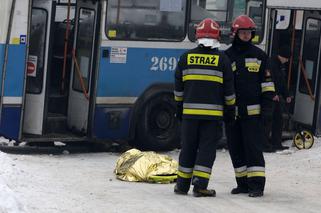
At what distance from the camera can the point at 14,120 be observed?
13.2m

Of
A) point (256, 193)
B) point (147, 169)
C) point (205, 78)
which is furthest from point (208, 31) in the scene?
point (147, 169)

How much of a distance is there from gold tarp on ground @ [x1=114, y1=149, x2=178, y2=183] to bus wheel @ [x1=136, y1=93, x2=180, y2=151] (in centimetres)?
260

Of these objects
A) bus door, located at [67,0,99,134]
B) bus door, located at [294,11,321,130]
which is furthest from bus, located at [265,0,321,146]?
bus door, located at [67,0,99,134]

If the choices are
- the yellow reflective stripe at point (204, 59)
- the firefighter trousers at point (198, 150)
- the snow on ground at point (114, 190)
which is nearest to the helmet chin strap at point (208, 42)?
the yellow reflective stripe at point (204, 59)

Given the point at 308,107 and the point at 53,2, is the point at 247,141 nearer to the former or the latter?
the point at 53,2

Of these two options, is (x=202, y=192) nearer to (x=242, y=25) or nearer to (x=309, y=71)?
(x=242, y=25)

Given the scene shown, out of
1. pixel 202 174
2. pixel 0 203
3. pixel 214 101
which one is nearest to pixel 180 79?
pixel 214 101

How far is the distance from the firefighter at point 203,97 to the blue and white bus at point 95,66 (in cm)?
378

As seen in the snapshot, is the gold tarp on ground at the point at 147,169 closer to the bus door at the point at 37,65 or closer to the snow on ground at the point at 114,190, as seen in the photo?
the snow on ground at the point at 114,190

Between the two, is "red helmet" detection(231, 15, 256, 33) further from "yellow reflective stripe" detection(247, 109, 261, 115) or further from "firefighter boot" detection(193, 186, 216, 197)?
"firefighter boot" detection(193, 186, 216, 197)

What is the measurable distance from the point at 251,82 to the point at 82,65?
4393 millimetres

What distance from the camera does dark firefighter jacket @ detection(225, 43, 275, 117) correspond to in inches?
401

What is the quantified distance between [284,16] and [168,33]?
2794 mm

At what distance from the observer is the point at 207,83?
9.88 m
